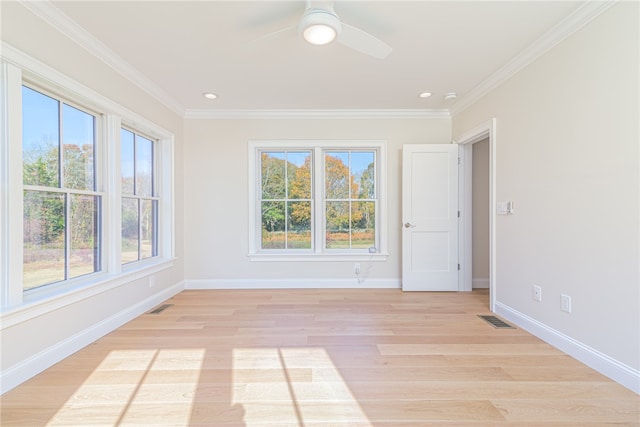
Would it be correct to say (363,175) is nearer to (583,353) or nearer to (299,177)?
(299,177)

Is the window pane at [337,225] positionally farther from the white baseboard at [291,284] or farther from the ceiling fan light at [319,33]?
the ceiling fan light at [319,33]

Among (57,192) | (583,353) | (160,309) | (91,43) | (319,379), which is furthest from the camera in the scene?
(160,309)

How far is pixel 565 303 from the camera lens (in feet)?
6.85

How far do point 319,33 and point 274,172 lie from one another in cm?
238

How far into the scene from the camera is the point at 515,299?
104 inches

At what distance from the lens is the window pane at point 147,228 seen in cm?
318

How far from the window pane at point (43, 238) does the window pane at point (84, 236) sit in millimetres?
93

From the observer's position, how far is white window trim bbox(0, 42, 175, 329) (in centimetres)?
165

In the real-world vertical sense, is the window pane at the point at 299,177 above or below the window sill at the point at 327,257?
above

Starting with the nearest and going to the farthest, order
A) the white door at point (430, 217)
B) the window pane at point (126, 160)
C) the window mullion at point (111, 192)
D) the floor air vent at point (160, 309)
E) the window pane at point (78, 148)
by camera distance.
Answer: the window pane at point (78, 148) < the window mullion at point (111, 192) < the window pane at point (126, 160) < the floor air vent at point (160, 309) < the white door at point (430, 217)

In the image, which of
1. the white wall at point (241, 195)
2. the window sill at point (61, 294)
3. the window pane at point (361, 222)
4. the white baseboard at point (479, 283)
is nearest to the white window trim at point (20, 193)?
the window sill at point (61, 294)

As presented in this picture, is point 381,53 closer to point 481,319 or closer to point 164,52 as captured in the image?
point 164,52

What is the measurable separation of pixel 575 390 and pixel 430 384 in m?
0.84

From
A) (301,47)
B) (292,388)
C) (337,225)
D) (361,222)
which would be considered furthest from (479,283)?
(301,47)
